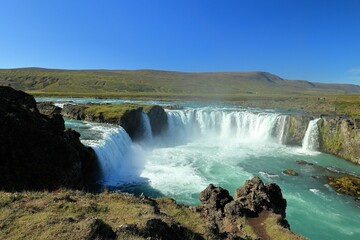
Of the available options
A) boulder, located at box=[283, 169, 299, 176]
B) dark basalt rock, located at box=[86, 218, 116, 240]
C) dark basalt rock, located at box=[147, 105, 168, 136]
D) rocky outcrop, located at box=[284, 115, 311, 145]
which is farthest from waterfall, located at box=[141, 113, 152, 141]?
dark basalt rock, located at box=[86, 218, 116, 240]

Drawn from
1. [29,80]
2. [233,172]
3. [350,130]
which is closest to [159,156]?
[233,172]

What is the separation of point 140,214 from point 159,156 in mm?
34001

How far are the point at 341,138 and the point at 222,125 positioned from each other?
24.6 metres

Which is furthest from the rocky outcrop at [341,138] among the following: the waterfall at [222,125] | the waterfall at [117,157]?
the waterfall at [117,157]

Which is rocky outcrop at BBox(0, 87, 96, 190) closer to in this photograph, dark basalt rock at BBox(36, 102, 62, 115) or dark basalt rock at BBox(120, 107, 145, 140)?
dark basalt rock at BBox(36, 102, 62, 115)

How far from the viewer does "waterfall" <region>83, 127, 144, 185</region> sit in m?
31.9

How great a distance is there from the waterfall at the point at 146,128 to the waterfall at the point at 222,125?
22.6ft

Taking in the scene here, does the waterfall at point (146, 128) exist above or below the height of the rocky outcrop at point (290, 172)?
above

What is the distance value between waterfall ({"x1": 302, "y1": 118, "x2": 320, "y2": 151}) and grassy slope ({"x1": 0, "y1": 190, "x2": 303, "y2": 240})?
40.5m

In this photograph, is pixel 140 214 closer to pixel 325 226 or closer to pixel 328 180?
pixel 325 226

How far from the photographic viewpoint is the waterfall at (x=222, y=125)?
59594 mm

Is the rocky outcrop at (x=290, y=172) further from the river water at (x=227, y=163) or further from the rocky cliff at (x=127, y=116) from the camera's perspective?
the rocky cliff at (x=127, y=116)

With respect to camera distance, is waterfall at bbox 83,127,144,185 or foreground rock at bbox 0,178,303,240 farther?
waterfall at bbox 83,127,144,185

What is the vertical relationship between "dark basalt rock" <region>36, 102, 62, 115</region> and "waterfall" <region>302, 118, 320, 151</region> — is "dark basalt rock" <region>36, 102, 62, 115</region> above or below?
above
